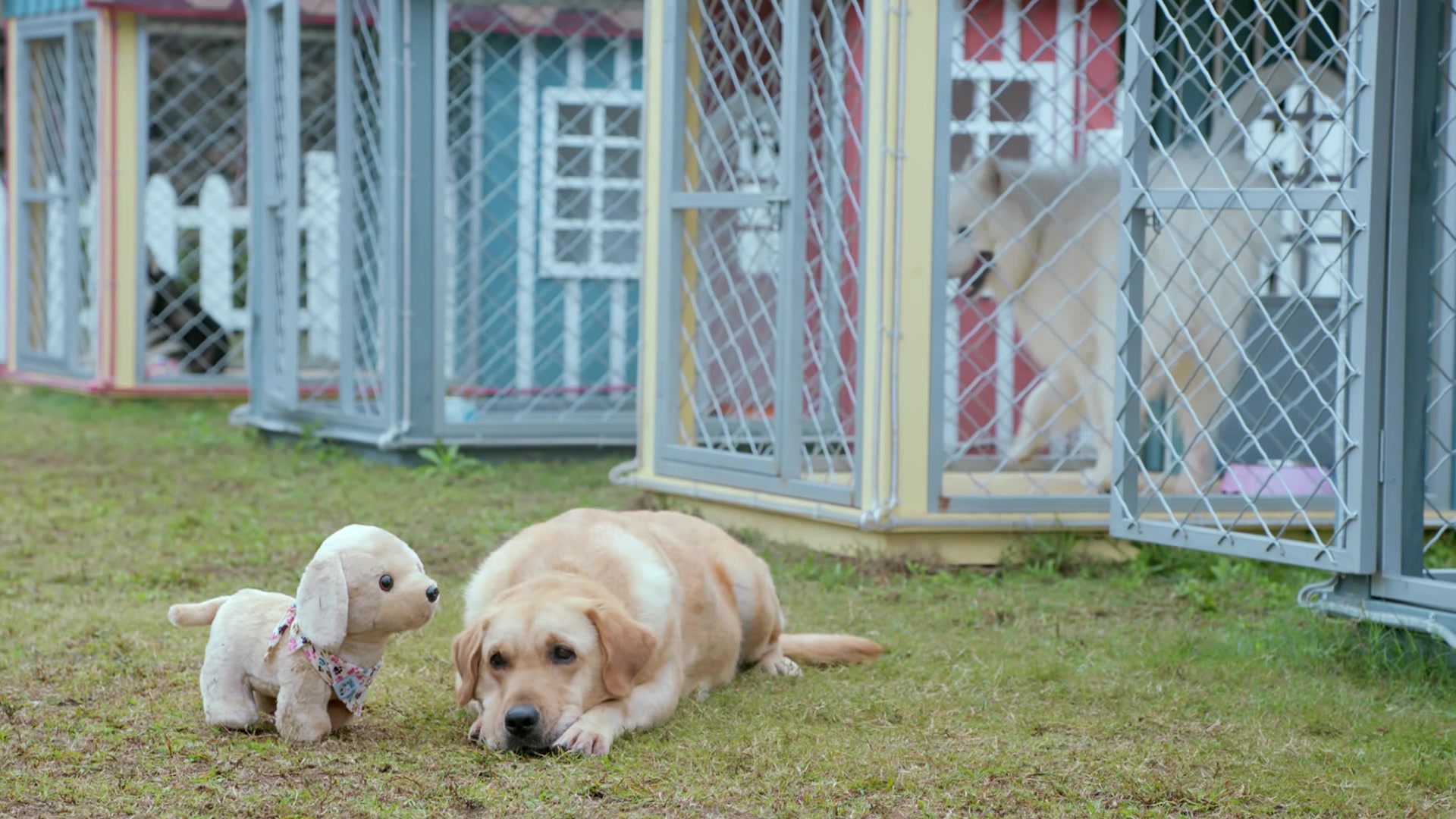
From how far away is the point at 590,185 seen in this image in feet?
28.6

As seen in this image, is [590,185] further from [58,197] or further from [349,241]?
[58,197]

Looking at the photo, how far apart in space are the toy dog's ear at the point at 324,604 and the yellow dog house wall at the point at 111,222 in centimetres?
843

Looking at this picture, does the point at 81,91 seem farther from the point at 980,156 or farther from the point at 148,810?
the point at 148,810

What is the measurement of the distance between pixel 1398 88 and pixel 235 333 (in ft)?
31.9

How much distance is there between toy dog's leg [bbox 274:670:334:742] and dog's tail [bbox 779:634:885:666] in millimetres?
1226

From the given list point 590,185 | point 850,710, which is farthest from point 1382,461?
point 590,185

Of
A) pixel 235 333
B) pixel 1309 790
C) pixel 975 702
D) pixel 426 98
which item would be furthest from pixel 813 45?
pixel 235 333

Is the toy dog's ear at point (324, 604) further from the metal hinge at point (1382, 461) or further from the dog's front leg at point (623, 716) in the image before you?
the metal hinge at point (1382, 461)

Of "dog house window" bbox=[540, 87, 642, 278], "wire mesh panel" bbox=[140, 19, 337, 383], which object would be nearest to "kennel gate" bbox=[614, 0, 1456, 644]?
"dog house window" bbox=[540, 87, 642, 278]

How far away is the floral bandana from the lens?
2953 mm

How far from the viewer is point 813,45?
7250 millimetres

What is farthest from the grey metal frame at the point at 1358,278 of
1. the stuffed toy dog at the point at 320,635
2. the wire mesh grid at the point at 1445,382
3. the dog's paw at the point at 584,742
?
the stuffed toy dog at the point at 320,635

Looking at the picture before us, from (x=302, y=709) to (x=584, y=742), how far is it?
0.50 metres

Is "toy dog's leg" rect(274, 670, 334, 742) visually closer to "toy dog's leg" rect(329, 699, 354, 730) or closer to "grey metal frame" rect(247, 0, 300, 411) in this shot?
"toy dog's leg" rect(329, 699, 354, 730)
